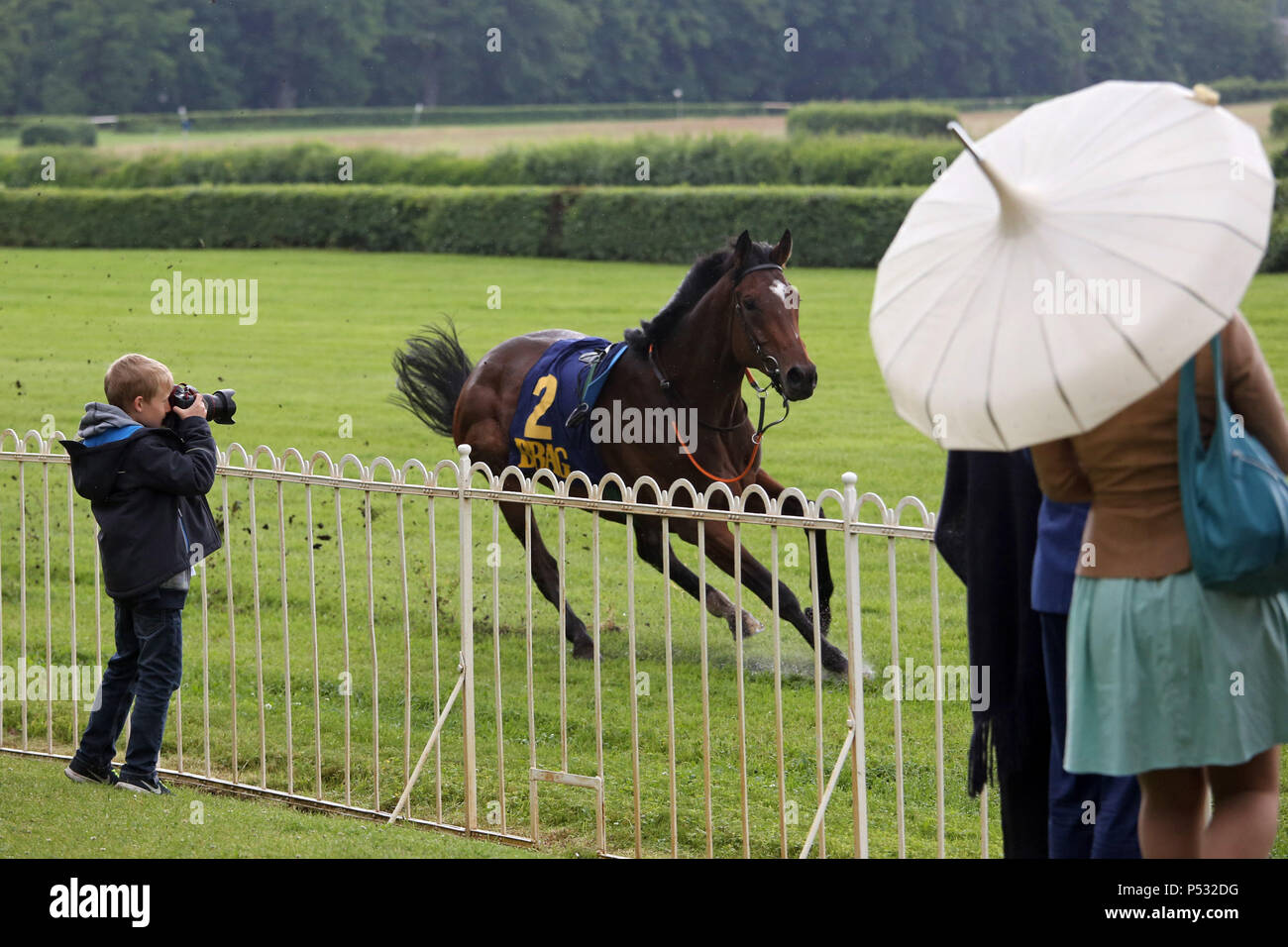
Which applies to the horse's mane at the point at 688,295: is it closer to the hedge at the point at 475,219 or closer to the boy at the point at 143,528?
the boy at the point at 143,528

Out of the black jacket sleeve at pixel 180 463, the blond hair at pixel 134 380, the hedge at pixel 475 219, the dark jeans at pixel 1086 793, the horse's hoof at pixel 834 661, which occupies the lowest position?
the horse's hoof at pixel 834 661

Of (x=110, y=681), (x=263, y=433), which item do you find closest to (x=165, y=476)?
(x=110, y=681)

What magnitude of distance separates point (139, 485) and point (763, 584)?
107 inches

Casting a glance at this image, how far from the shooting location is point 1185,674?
2.79 metres

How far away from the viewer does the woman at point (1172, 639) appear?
109 inches

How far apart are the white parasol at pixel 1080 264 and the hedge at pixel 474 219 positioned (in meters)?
27.2

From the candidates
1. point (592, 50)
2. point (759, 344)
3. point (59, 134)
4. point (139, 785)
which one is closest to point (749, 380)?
point (759, 344)

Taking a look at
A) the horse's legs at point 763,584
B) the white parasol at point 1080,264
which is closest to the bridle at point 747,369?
the horse's legs at point 763,584

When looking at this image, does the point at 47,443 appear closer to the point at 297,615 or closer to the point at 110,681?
the point at 110,681

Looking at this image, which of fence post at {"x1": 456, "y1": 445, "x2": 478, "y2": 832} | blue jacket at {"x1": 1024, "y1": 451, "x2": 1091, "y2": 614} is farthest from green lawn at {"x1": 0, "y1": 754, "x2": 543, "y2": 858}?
blue jacket at {"x1": 1024, "y1": 451, "x2": 1091, "y2": 614}

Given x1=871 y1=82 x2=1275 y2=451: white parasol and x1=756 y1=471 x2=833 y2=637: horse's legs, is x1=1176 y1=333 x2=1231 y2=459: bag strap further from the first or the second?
x1=756 y1=471 x2=833 y2=637: horse's legs

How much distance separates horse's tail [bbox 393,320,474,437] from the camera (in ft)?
28.9

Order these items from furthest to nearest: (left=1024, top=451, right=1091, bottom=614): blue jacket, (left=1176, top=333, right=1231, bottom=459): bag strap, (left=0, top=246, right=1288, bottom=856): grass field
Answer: (left=0, top=246, right=1288, bottom=856): grass field → (left=1024, top=451, right=1091, bottom=614): blue jacket → (left=1176, top=333, right=1231, bottom=459): bag strap
